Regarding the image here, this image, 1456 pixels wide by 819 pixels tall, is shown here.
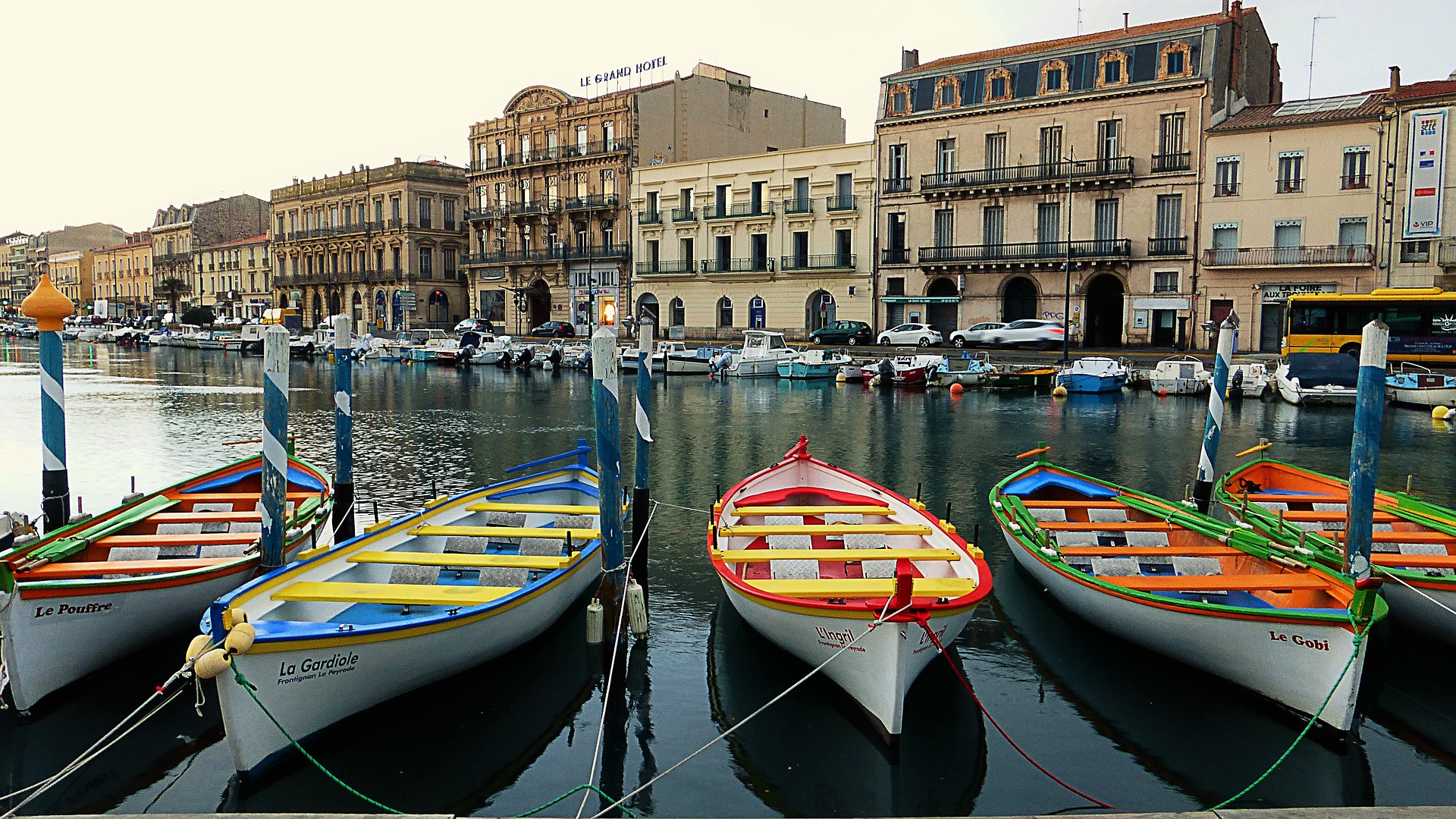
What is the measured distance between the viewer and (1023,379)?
38719 mm

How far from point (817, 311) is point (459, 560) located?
46256 mm

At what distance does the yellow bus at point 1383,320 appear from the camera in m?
34.5

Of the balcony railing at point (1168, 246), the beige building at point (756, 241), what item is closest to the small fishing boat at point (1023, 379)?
the balcony railing at point (1168, 246)

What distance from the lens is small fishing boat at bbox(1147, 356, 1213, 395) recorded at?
3647 cm

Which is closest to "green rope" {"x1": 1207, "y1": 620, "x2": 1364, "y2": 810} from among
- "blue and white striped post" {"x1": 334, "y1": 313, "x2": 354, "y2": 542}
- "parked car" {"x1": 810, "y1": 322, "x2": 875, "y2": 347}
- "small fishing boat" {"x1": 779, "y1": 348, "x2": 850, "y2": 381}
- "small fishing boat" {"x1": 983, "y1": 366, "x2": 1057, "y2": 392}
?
"blue and white striped post" {"x1": 334, "y1": 313, "x2": 354, "y2": 542}

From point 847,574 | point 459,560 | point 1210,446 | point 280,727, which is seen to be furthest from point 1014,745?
point 1210,446

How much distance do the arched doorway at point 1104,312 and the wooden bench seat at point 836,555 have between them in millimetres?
40182

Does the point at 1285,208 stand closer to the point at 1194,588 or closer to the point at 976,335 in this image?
the point at 976,335

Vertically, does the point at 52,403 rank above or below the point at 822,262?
below

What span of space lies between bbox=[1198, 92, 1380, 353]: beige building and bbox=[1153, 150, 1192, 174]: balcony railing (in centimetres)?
77

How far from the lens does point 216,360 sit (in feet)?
205

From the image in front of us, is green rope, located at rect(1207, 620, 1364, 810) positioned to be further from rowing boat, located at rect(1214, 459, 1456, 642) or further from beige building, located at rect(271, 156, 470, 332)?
beige building, located at rect(271, 156, 470, 332)

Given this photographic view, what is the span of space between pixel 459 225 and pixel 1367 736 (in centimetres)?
7626

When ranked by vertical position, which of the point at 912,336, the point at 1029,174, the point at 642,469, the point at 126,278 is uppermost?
the point at 1029,174
